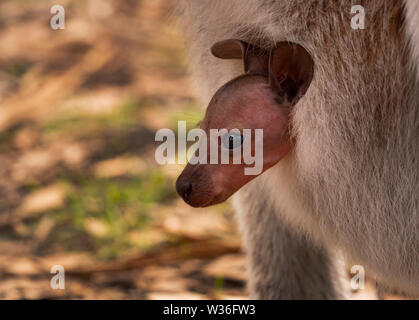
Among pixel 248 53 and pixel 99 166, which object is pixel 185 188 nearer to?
pixel 248 53

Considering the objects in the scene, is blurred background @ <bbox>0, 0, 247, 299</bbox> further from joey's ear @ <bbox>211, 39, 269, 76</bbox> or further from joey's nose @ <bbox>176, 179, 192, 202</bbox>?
joey's nose @ <bbox>176, 179, 192, 202</bbox>

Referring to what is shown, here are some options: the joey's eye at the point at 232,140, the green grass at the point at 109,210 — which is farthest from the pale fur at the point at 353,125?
the green grass at the point at 109,210

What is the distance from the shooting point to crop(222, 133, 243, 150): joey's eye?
5.74 feet

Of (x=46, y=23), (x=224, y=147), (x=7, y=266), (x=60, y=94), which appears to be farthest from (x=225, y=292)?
(x=46, y=23)

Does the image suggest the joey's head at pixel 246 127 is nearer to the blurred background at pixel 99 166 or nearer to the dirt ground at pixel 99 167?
the blurred background at pixel 99 166

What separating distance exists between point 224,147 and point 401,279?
575 millimetres

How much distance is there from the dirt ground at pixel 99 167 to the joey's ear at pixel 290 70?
0.75 m

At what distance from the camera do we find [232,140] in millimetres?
1753

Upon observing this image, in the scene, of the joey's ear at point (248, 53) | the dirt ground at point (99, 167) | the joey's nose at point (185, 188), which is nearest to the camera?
the joey's nose at point (185, 188)

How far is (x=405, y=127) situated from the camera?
5.86 feet

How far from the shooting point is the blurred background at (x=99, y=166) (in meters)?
2.94

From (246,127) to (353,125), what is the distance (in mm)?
241

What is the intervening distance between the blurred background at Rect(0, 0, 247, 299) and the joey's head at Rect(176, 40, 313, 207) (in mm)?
494

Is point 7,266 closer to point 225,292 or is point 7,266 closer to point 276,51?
point 225,292
